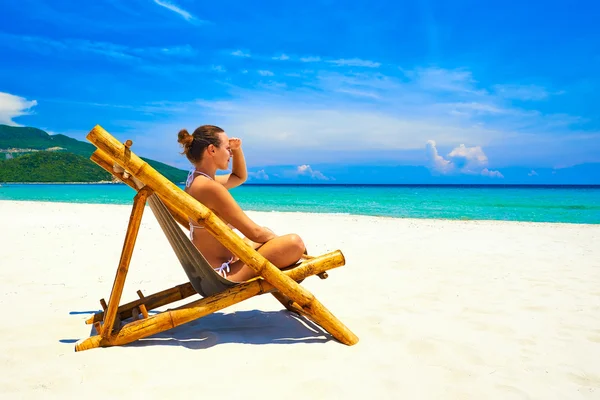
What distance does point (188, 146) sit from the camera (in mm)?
3531

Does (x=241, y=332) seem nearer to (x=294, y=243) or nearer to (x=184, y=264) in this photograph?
(x=184, y=264)

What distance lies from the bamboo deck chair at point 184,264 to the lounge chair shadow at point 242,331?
22 cm

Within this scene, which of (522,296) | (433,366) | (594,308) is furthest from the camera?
(522,296)

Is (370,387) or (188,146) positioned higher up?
(188,146)

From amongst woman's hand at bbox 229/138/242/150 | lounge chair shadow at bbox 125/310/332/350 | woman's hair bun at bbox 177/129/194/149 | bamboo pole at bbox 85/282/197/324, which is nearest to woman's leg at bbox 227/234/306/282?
lounge chair shadow at bbox 125/310/332/350

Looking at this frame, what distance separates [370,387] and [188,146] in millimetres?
2226

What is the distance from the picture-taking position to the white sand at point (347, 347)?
262 centimetres

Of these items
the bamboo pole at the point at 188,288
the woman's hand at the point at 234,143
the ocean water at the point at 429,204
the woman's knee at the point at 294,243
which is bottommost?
the ocean water at the point at 429,204

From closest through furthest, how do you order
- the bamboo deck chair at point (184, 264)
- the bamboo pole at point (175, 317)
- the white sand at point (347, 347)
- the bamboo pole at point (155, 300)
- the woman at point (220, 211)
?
1. the white sand at point (347, 347)
2. the bamboo deck chair at point (184, 264)
3. the bamboo pole at point (175, 317)
4. the woman at point (220, 211)
5. the bamboo pole at point (155, 300)

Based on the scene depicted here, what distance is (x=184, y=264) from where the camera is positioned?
338 cm

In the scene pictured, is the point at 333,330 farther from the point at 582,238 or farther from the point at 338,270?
the point at 582,238

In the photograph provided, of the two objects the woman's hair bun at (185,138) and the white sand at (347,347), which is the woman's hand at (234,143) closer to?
the woman's hair bun at (185,138)

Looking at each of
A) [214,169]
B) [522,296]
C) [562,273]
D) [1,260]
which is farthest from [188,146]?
[562,273]

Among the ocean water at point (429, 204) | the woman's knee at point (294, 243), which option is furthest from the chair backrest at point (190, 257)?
the ocean water at point (429, 204)
